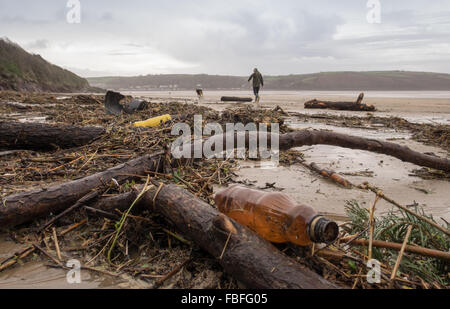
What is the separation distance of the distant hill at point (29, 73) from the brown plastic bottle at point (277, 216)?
2414cm

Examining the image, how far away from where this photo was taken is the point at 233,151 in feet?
14.7

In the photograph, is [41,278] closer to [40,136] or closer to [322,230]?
[322,230]

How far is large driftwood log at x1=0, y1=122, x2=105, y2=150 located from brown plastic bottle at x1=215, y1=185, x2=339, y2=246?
311 cm

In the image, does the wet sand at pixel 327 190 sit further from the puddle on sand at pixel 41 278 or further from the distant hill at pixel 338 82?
the distant hill at pixel 338 82

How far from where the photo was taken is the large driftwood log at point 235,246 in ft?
3.58

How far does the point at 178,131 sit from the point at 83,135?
4.57 feet

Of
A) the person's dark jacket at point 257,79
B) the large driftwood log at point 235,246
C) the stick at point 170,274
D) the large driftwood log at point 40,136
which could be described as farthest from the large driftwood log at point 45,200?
the person's dark jacket at point 257,79

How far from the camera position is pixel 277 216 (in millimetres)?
1321

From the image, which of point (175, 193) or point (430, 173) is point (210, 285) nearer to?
point (175, 193)

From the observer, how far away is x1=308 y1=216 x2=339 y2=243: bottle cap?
1.10m

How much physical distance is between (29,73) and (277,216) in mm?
28976
